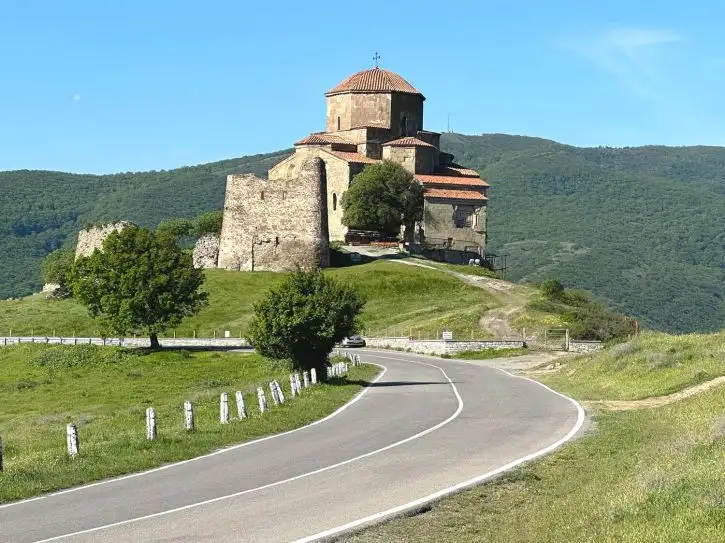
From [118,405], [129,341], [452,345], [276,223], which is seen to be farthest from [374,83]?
[118,405]

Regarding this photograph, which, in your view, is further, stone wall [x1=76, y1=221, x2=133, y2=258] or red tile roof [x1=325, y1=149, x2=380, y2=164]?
red tile roof [x1=325, y1=149, x2=380, y2=164]

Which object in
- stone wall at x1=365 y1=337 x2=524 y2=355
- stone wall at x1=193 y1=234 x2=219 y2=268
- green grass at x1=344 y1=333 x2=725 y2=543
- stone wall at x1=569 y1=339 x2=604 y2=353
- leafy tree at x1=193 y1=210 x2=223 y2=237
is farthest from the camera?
leafy tree at x1=193 y1=210 x2=223 y2=237

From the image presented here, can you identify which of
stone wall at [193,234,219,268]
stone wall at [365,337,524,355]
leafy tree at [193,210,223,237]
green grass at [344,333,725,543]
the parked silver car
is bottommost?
the parked silver car

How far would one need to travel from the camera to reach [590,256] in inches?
7111

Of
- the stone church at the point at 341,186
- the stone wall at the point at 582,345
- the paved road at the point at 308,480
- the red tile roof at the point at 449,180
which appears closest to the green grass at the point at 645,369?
the paved road at the point at 308,480

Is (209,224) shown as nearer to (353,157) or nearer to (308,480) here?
(353,157)

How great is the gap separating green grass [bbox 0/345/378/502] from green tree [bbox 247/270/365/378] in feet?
3.18

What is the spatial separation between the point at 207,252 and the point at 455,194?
18.3 meters

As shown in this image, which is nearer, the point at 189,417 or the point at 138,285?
the point at 189,417

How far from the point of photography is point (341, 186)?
93062 millimetres

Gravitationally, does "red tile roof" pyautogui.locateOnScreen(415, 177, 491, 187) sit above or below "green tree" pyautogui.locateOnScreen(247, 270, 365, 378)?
above

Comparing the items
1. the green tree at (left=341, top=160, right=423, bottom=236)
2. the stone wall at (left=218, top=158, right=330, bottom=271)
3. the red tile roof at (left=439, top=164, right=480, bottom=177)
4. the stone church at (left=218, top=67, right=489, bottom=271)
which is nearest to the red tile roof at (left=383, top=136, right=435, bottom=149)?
the stone church at (left=218, top=67, right=489, bottom=271)

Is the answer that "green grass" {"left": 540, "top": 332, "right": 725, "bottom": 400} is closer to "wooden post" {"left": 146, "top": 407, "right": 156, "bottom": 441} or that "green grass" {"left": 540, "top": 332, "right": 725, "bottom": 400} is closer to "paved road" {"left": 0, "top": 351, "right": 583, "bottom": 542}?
"paved road" {"left": 0, "top": 351, "right": 583, "bottom": 542}

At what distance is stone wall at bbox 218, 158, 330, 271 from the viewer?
82.9 m
